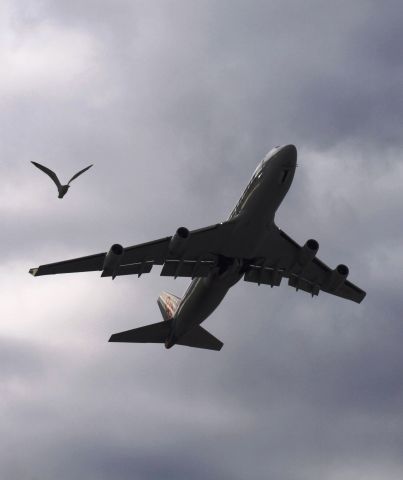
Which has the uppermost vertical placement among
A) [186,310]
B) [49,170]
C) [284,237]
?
[284,237]

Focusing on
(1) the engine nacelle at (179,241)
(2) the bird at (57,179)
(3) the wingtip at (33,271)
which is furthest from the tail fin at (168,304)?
(2) the bird at (57,179)

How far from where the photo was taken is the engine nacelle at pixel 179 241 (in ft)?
154

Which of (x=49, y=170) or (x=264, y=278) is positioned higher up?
(x=264, y=278)

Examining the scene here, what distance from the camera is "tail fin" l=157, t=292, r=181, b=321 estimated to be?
188 ft

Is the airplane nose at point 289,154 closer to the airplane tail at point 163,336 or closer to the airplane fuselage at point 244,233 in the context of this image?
the airplane fuselage at point 244,233

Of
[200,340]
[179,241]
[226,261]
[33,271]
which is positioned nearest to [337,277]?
[226,261]

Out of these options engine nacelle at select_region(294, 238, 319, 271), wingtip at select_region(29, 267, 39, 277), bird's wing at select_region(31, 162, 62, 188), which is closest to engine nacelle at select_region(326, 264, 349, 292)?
engine nacelle at select_region(294, 238, 319, 271)

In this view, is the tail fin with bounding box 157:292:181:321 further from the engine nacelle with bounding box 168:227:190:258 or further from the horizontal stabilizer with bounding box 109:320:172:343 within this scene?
the engine nacelle with bounding box 168:227:190:258

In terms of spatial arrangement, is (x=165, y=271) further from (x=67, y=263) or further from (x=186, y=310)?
(x=67, y=263)

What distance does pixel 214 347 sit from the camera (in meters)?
58.9

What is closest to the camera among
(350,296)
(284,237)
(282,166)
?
(282,166)

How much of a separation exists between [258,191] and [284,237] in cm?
631

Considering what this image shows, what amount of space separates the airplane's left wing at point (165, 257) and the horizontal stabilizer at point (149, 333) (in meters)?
5.49

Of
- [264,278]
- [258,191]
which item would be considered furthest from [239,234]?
[264,278]
